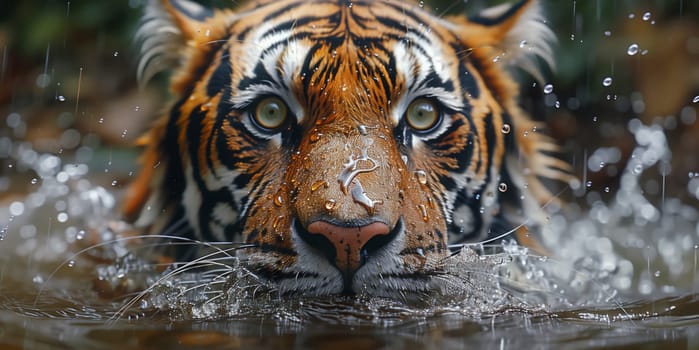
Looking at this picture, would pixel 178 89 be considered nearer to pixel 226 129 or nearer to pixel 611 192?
pixel 226 129

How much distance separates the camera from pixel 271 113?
205cm

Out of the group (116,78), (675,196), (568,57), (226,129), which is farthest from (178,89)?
(675,196)

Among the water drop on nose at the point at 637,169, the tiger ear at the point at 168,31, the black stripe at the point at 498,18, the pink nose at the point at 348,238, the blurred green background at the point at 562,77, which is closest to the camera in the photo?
the pink nose at the point at 348,238

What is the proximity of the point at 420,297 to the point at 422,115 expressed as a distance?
0.53 m

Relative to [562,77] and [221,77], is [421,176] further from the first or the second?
[562,77]

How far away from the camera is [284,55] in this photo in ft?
6.82

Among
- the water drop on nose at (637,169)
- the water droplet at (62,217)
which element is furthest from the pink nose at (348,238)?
the water drop on nose at (637,169)

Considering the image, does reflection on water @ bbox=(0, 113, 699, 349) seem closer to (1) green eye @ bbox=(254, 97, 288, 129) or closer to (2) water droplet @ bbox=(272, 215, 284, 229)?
(2) water droplet @ bbox=(272, 215, 284, 229)

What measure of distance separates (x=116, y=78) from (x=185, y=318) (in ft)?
10.8

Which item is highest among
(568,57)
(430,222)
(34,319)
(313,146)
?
(568,57)

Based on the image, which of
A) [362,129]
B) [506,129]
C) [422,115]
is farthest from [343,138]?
[506,129]

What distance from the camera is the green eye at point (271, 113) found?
204cm

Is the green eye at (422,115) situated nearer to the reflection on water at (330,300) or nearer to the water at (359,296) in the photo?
the water at (359,296)

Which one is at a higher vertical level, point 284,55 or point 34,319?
point 284,55
